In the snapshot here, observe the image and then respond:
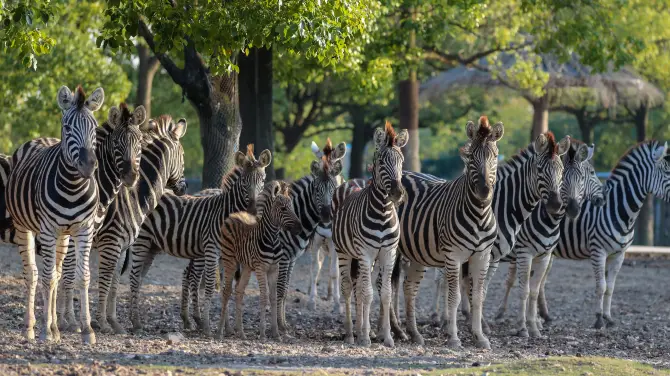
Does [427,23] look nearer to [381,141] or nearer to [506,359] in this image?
[381,141]

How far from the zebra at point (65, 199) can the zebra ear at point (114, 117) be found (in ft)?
2.04

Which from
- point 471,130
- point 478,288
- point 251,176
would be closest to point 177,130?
point 251,176

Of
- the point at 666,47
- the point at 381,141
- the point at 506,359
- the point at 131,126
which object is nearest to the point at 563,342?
the point at 506,359

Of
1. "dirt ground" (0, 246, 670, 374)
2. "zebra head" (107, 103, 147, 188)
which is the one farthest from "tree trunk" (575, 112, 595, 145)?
"zebra head" (107, 103, 147, 188)

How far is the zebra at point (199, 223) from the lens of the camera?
12.2 m

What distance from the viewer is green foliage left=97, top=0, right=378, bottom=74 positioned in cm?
1202

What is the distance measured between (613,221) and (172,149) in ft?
22.1

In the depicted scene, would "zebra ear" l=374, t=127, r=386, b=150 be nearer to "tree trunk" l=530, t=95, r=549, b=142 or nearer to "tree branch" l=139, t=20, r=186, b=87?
"tree branch" l=139, t=20, r=186, b=87

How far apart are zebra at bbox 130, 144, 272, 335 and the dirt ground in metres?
0.74

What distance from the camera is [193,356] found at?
9.29 meters

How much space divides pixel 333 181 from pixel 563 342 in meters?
3.58

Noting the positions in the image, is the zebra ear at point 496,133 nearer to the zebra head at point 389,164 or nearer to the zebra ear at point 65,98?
the zebra head at point 389,164

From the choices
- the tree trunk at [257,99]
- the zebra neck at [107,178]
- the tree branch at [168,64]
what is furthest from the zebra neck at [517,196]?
the tree trunk at [257,99]

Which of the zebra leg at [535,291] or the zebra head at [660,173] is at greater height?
the zebra head at [660,173]
